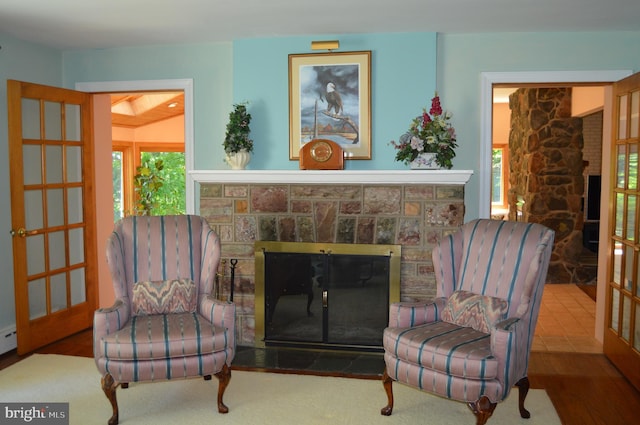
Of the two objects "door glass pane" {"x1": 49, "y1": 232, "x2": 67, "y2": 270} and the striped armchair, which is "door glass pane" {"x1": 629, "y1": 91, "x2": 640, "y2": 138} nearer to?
the striped armchair

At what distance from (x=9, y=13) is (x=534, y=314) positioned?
3.64 m

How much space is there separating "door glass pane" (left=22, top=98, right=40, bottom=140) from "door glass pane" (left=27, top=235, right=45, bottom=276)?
0.77m

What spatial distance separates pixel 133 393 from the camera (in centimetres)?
360

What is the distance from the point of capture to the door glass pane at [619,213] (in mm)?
4066

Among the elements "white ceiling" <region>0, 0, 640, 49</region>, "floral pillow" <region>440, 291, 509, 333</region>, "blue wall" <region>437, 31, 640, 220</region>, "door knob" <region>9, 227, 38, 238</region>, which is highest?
→ "white ceiling" <region>0, 0, 640, 49</region>

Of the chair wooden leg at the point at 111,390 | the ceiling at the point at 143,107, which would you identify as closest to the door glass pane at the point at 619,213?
the chair wooden leg at the point at 111,390

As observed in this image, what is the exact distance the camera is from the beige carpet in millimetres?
3232

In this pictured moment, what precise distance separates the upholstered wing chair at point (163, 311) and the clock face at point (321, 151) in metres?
1.00

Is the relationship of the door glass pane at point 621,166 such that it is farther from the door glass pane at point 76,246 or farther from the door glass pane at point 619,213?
the door glass pane at point 76,246

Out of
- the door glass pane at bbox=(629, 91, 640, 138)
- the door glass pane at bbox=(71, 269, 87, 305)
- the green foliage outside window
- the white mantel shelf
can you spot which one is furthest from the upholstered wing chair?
the green foliage outside window

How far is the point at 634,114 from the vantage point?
Answer: 390 cm

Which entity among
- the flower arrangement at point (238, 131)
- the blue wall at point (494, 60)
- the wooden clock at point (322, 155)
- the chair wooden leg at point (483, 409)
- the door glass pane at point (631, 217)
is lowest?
the chair wooden leg at point (483, 409)

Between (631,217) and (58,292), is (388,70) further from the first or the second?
(58,292)

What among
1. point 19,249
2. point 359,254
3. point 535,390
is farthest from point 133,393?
point 535,390
